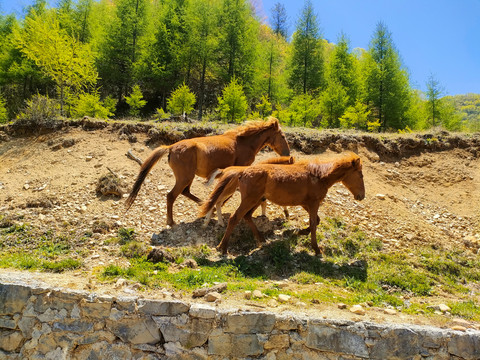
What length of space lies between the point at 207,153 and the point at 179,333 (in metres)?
4.63

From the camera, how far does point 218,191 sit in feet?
23.4

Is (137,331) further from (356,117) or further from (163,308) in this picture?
(356,117)

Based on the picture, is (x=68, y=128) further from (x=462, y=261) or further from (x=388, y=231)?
(x=462, y=261)

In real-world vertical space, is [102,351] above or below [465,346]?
below

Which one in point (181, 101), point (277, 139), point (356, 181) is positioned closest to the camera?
point (356, 181)

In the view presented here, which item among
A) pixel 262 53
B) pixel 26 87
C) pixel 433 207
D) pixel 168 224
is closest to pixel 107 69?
pixel 26 87

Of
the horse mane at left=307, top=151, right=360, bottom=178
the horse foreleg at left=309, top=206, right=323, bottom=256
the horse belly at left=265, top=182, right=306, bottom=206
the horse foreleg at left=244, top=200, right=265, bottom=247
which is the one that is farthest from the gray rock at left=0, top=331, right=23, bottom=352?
the horse mane at left=307, top=151, right=360, bottom=178

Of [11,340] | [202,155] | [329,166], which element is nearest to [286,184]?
[329,166]

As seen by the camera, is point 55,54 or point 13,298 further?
point 55,54

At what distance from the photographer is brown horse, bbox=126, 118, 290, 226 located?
8297 millimetres

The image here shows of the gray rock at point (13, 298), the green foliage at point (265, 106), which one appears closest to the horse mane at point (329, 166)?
the gray rock at point (13, 298)

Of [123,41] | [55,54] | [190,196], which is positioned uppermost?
[123,41]

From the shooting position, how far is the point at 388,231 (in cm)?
840

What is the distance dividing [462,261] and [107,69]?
29468 mm
